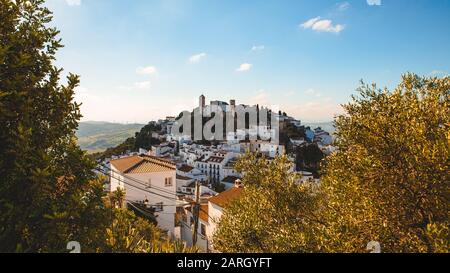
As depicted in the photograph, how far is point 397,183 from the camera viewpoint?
9.70m

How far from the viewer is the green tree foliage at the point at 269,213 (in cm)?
1237

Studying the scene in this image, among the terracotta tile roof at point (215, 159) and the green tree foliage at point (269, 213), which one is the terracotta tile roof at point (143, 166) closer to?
the green tree foliage at point (269, 213)

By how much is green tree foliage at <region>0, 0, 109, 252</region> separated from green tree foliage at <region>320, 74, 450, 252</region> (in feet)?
26.3

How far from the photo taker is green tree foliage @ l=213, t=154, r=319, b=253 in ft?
40.6

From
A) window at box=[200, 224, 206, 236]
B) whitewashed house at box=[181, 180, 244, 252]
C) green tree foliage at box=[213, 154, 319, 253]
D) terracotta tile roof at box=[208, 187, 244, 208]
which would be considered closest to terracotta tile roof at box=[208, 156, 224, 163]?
whitewashed house at box=[181, 180, 244, 252]

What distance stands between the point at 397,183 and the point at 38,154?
10753 millimetres

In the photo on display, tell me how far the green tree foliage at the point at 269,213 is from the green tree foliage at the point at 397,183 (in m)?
2.21

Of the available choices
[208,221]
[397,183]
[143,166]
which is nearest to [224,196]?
[208,221]

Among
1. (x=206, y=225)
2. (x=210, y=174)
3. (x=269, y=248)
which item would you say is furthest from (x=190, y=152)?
(x=269, y=248)

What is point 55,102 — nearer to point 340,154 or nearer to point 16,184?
point 16,184

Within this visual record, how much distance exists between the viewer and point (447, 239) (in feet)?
25.0

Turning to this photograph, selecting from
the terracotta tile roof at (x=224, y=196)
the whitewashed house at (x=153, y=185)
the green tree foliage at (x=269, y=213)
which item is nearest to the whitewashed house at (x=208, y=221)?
the terracotta tile roof at (x=224, y=196)

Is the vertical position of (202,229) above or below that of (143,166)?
below

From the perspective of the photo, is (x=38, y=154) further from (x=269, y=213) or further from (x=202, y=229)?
(x=202, y=229)
